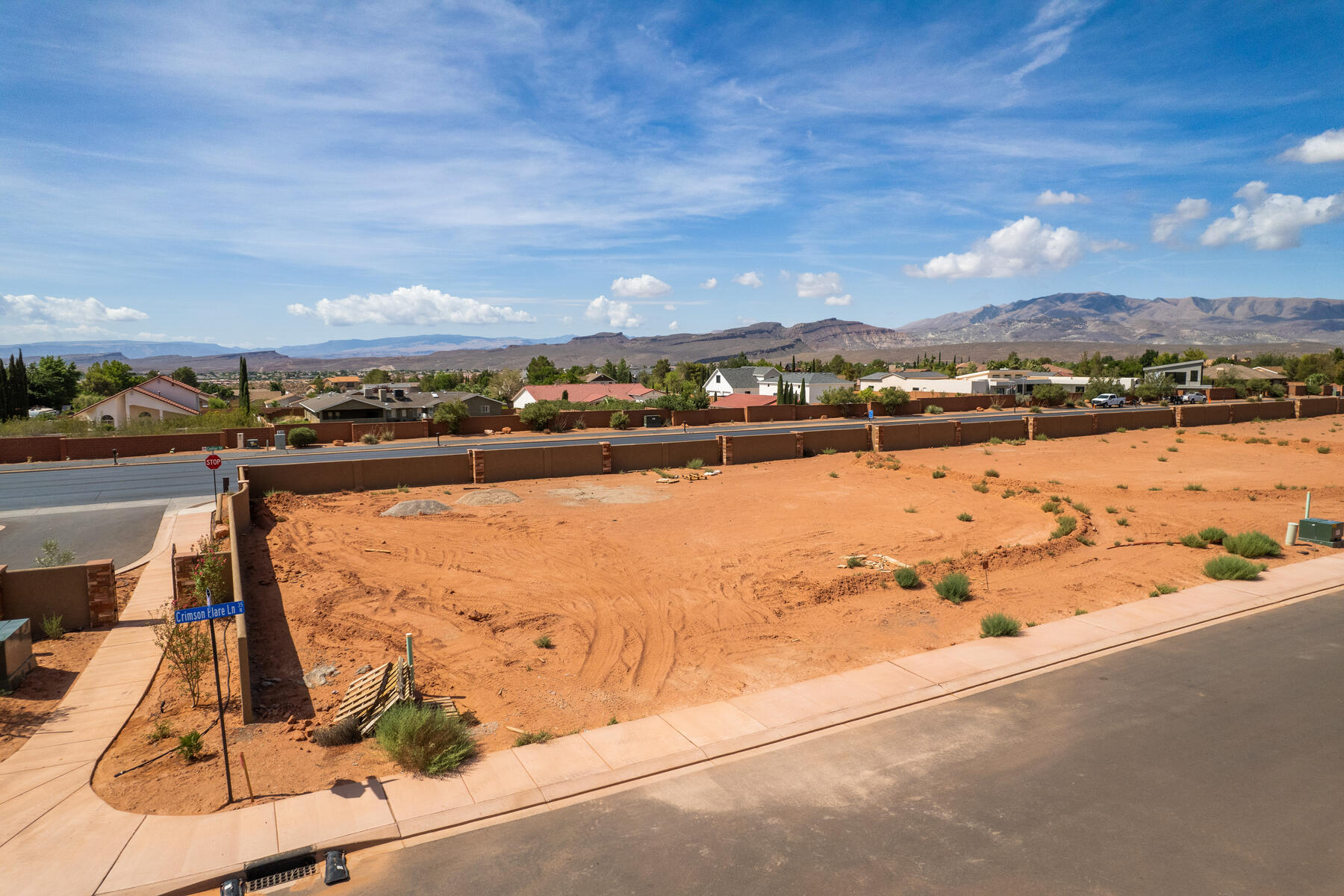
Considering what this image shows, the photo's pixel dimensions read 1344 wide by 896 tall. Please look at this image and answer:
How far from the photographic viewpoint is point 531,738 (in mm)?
9867

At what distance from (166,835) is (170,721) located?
10.8 feet

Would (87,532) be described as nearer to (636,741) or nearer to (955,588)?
(636,741)

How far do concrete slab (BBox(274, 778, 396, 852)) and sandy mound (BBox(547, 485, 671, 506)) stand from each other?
62.0 feet

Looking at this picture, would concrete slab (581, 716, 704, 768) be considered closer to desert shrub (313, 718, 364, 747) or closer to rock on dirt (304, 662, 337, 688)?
desert shrub (313, 718, 364, 747)

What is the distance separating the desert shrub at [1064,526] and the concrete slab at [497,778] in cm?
1770

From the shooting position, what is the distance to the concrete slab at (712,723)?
9.90m

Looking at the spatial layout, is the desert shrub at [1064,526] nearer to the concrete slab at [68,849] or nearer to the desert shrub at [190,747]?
the desert shrub at [190,747]

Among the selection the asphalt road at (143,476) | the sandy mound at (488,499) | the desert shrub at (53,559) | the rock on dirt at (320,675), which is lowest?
the rock on dirt at (320,675)

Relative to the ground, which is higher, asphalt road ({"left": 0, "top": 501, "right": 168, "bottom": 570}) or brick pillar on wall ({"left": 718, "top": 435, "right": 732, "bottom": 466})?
brick pillar on wall ({"left": 718, "top": 435, "right": 732, "bottom": 466})

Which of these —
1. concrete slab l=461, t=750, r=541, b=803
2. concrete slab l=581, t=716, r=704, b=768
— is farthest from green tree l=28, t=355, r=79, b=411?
concrete slab l=581, t=716, r=704, b=768

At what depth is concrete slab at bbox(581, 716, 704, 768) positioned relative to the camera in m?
9.38

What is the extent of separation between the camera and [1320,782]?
330 inches

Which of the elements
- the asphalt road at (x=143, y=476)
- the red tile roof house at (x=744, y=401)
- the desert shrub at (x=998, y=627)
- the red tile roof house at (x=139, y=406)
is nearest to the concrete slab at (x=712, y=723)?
the desert shrub at (x=998, y=627)

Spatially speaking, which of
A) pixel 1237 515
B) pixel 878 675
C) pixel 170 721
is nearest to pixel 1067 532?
pixel 1237 515
